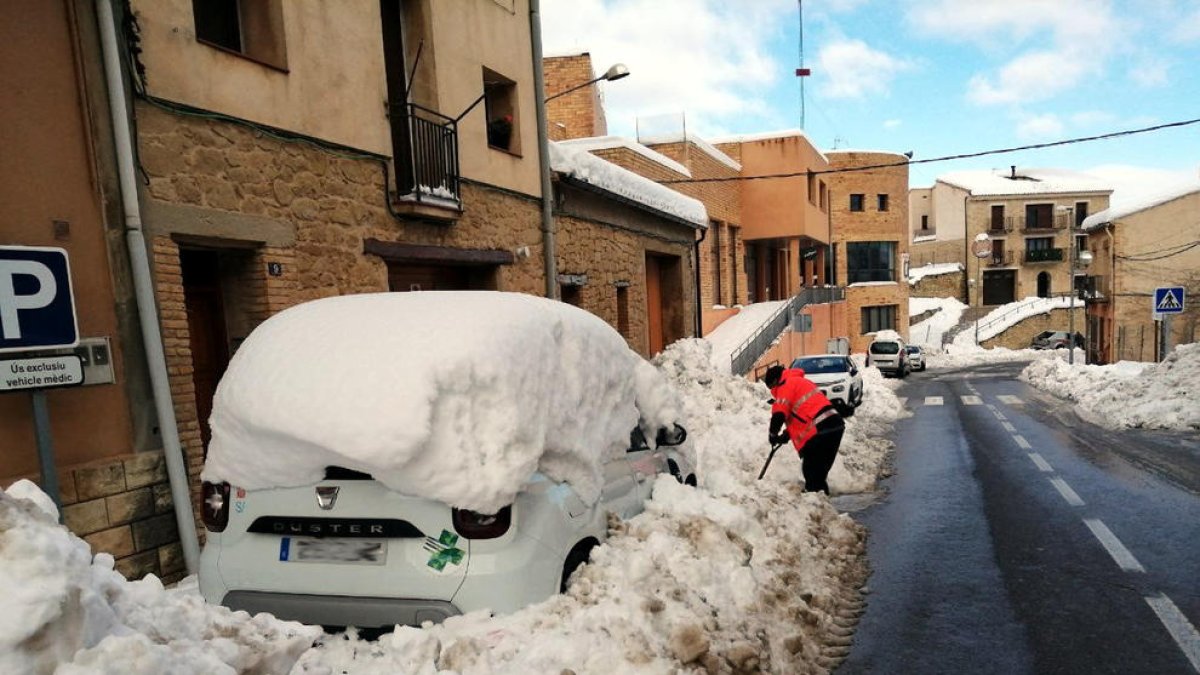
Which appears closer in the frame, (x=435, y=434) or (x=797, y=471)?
(x=435, y=434)

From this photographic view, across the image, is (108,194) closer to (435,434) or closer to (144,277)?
(144,277)

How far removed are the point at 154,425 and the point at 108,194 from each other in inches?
72.1

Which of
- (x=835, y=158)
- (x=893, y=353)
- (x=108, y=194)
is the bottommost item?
(x=893, y=353)

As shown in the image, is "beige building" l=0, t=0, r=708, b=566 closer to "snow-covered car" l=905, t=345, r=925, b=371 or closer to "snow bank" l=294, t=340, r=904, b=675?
"snow bank" l=294, t=340, r=904, b=675

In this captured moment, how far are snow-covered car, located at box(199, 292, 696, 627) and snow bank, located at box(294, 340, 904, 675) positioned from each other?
0.50 ft

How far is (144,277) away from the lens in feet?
17.1

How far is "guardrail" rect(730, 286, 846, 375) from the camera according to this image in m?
17.7

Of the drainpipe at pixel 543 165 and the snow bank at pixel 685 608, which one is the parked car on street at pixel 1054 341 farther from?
the snow bank at pixel 685 608

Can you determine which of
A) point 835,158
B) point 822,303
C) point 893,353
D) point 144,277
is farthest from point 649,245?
point 835,158

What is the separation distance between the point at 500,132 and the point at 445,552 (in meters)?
8.97

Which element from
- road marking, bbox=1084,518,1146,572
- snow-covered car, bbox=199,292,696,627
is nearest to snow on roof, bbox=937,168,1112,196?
road marking, bbox=1084,518,1146,572

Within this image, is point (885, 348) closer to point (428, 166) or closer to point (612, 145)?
point (612, 145)

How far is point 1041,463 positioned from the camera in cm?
924

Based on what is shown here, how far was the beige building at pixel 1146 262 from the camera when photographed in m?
31.6
